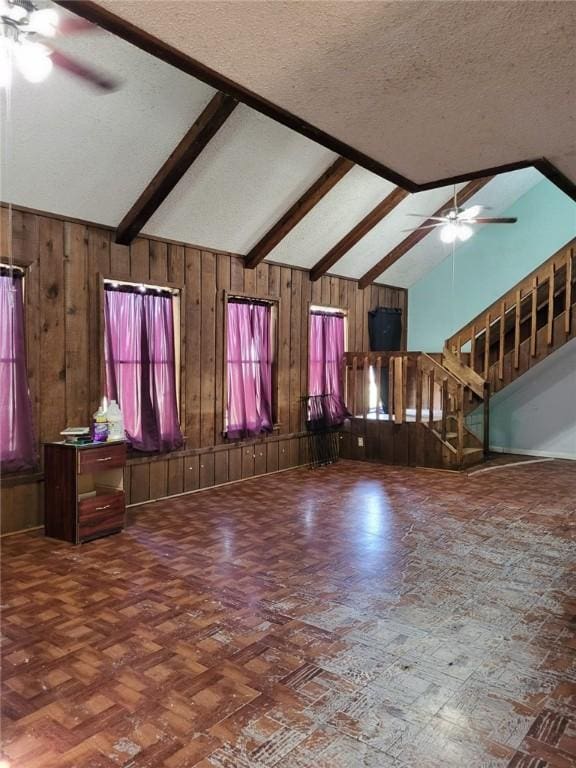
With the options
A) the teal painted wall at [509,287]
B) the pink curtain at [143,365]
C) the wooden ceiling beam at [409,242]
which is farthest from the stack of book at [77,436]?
the wooden ceiling beam at [409,242]

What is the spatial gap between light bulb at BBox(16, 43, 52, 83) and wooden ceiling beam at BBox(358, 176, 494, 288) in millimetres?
5689

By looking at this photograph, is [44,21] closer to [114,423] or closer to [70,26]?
[70,26]

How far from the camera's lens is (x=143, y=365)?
5.13 metres

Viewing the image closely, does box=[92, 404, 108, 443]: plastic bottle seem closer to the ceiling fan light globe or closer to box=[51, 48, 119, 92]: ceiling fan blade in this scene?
box=[51, 48, 119, 92]: ceiling fan blade

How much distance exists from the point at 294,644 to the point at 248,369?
13.1ft

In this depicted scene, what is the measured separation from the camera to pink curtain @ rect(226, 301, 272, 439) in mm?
6133

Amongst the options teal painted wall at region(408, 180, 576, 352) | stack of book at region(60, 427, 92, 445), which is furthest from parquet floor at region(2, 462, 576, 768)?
teal painted wall at region(408, 180, 576, 352)

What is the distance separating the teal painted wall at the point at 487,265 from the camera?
25.5 feet

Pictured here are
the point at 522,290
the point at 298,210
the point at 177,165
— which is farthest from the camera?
the point at 522,290

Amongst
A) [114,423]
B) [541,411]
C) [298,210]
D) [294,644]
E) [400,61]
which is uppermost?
[298,210]

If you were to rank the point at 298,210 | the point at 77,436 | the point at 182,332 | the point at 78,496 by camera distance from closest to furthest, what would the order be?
the point at 78,496 < the point at 77,436 < the point at 182,332 < the point at 298,210

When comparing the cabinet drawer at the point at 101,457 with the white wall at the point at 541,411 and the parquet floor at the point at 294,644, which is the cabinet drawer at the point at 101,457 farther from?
the white wall at the point at 541,411

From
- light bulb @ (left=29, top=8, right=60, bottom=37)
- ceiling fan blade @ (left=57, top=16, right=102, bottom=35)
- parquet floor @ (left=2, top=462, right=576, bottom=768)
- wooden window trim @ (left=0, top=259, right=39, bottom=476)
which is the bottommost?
parquet floor @ (left=2, top=462, right=576, bottom=768)

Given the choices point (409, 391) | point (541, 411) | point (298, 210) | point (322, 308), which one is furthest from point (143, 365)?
point (541, 411)
